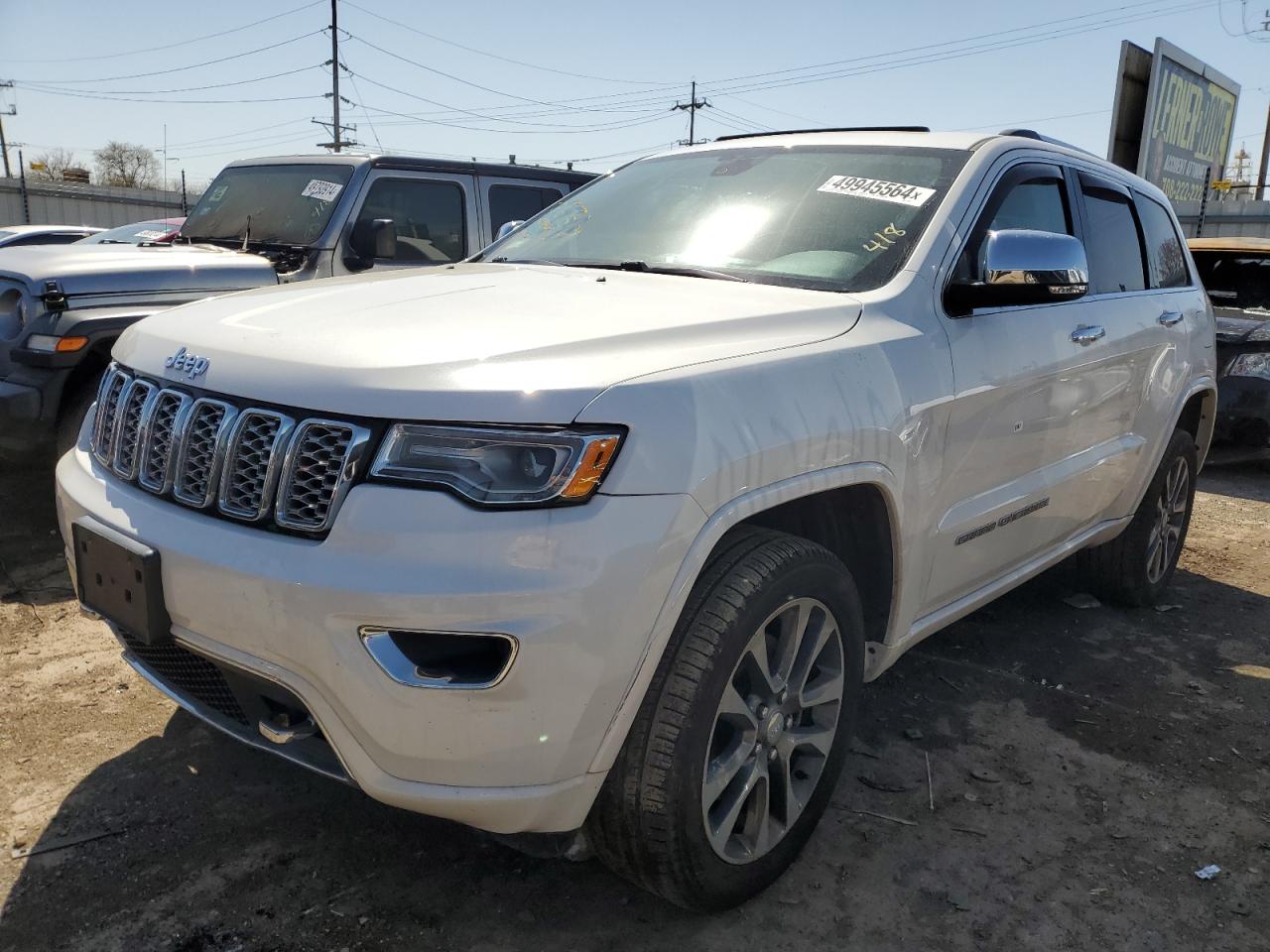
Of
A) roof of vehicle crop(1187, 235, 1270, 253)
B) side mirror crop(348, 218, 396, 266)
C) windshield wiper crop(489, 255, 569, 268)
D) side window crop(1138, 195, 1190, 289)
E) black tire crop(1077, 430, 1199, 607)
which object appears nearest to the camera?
windshield wiper crop(489, 255, 569, 268)

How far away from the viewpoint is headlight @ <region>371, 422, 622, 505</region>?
6.14 ft

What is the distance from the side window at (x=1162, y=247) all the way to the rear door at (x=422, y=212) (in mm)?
3832

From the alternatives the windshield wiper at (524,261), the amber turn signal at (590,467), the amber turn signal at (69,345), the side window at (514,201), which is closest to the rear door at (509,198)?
the side window at (514,201)

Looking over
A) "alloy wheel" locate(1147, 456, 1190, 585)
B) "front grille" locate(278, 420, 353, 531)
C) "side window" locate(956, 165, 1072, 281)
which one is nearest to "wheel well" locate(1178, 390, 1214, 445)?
"alloy wheel" locate(1147, 456, 1190, 585)

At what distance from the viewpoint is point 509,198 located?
684 centimetres

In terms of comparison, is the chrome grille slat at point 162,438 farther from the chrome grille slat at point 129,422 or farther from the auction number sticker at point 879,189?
the auction number sticker at point 879,189

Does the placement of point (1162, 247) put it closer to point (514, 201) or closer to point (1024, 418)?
point (1024, 418)

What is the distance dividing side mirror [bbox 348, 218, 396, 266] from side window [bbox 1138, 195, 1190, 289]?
140 inches

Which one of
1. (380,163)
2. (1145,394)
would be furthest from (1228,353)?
(380,163)

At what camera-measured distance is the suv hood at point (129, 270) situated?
189 inches

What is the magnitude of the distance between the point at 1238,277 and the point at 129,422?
8538mm

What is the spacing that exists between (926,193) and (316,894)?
2.45 metres

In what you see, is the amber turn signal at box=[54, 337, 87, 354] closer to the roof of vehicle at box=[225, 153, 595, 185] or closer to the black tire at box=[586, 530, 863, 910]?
the roof of vehicle at box=[225, 153, 595, 185]

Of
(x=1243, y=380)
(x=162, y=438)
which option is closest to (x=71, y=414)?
(x=162, y=438)
